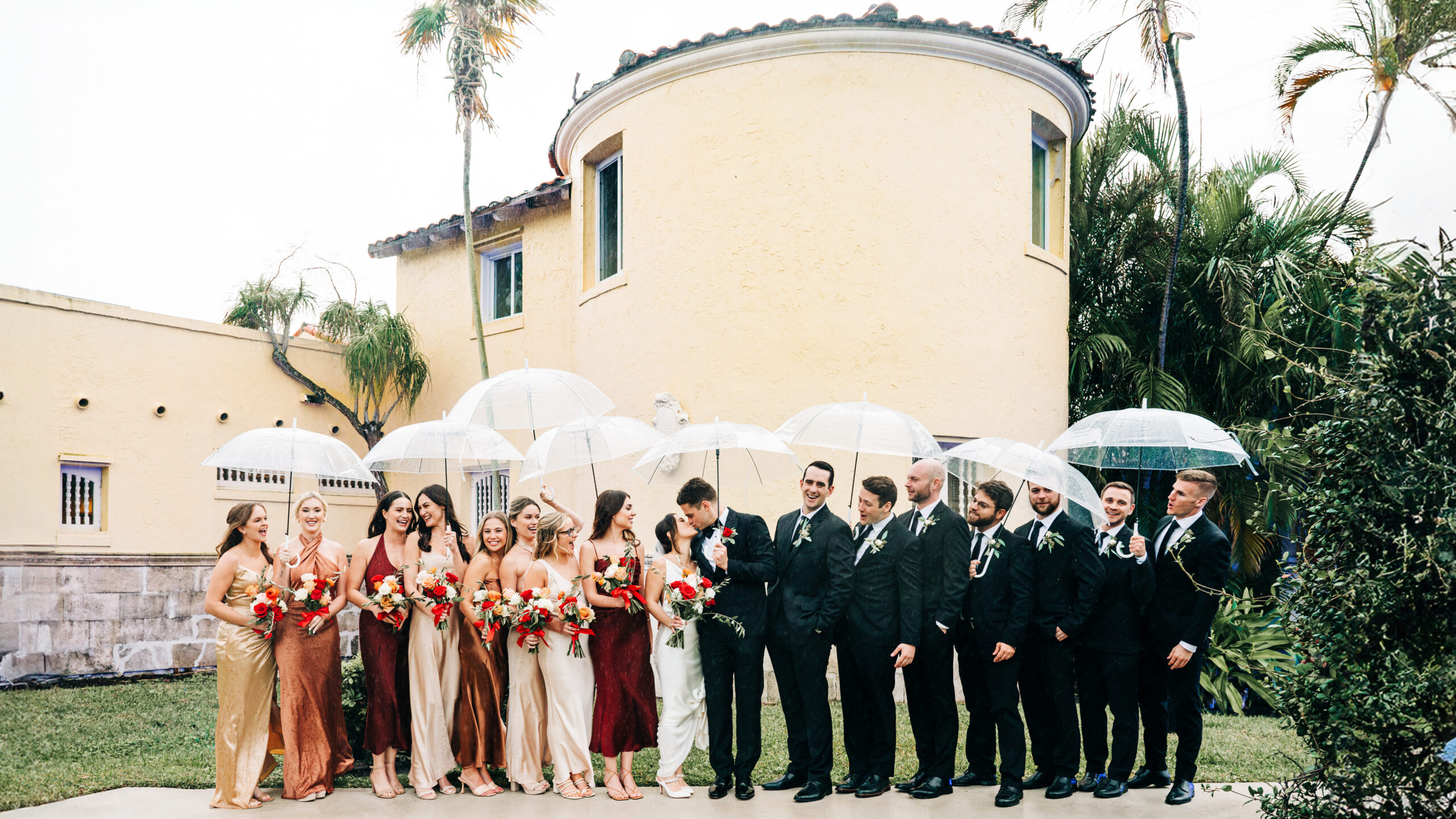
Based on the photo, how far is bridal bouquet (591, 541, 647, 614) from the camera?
285 inches

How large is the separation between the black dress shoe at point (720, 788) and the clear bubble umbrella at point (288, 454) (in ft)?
10.7

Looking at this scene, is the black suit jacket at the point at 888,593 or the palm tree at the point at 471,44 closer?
the black suit jacket at the point at 888,593

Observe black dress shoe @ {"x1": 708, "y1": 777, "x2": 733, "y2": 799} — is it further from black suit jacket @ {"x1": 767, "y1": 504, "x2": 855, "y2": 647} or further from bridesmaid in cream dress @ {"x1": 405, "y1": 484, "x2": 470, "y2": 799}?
bridesmaid in cream dress @ {"x1": 405, "y1": 484, "x2": 470, "y2": 799}

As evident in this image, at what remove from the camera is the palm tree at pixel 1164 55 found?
43.6ft

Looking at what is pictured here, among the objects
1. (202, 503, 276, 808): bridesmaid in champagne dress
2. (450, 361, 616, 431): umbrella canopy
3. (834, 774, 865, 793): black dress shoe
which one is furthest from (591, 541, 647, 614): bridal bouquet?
(202, 503, 276, 808): bridesmaid in champagne dress

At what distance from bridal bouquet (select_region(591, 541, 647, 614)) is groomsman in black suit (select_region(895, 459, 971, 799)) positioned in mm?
1888

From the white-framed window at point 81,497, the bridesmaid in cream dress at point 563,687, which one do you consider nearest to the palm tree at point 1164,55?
Answer: the bridesmaid in cream dress at point 563,687

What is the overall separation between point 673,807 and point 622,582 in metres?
1.49

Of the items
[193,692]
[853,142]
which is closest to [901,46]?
[853,142]

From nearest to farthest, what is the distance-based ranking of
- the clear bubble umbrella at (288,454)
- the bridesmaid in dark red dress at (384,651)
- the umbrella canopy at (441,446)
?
the bridesmaid in dark red dress at (384,651), the clear bubble umbrella at (288,454), the umbrella canopy at (441,446)

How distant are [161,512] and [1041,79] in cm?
1362

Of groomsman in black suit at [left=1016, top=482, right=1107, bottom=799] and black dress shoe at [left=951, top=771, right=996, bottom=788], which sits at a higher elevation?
groomsman in black suit at [left=1016, top=482, right=1107, bottom=799]

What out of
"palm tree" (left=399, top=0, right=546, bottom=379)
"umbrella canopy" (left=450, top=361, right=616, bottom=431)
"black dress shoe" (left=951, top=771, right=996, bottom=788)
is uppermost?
"palm tree" (left=399, top=0, right=546, bottom=379)

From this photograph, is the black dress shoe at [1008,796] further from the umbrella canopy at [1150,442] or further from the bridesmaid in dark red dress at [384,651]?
the bridesmaid in dark red dress at [384,651]
